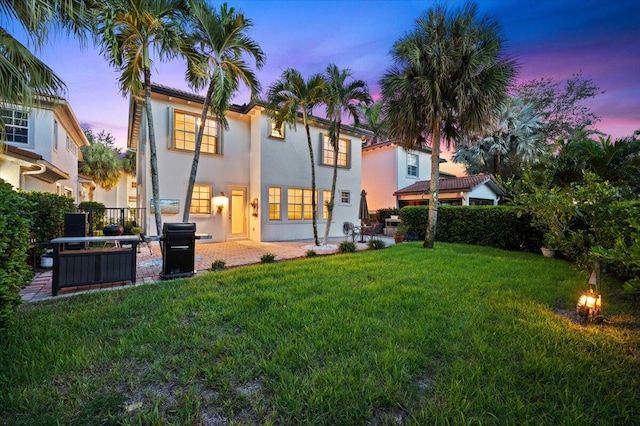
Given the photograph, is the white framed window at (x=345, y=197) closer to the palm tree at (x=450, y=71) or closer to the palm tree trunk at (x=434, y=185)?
the palm tree trunk at (x=434, y=185)

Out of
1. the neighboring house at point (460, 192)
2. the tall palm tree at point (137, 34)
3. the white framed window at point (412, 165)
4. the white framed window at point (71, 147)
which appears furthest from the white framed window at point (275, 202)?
the white framed window at point (71, 147)

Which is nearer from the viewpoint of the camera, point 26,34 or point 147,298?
point 147,298

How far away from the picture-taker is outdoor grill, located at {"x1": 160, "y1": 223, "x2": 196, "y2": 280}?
573cm

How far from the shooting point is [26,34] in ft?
15.9

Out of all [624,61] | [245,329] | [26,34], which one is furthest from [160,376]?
[624,61]

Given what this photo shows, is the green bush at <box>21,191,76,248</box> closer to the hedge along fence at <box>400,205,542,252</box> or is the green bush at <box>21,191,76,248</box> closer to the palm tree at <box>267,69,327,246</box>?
the palm tree at <box>267,69,327,246</box>

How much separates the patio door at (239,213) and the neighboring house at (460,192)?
11.2 m

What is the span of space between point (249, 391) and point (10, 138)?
15.1m

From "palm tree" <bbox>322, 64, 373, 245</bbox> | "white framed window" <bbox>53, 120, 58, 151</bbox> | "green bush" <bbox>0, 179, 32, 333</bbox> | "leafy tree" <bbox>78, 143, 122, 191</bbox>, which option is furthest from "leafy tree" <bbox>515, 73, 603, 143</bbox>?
Result: "leafy tree" <bbox>78, 143, 122, 191</bbox>

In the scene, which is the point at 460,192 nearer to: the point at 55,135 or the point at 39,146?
the point at 39,146

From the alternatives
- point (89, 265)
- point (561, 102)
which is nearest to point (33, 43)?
point (89, 265)

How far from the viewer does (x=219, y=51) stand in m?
7.45

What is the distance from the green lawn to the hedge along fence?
18.9 ft

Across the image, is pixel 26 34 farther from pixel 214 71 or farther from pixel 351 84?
pixel 351 84
